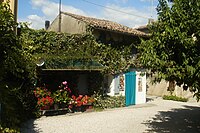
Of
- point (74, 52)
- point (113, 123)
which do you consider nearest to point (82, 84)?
point (74, 52)

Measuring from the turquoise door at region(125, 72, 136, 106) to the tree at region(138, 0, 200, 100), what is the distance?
33.5ft

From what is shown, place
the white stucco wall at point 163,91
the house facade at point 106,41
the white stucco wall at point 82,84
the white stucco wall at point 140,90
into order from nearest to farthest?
the white stucco wall at point 82,84 → the house facade at point 106,41 → the white stucco wall at point 140,90 → the white stucco wall at point 163,91

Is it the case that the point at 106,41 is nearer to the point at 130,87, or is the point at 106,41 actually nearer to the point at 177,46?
the point at 130,87

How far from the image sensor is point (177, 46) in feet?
30.3

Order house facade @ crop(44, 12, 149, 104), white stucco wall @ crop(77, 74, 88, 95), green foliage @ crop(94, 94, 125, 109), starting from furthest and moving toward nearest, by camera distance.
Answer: house facade @ crop(44, 12, 149, 104), white stucco wall @ crop(77, 74, 88, 95), green foliage @ crop(94, 94, 125, 109)

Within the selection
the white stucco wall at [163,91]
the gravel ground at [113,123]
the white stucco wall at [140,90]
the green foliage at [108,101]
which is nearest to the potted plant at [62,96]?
the gravel ground at [113,123]

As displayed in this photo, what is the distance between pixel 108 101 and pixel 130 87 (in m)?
2.76

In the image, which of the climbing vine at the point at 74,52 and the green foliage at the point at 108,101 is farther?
the green foliage at the point at 108,101

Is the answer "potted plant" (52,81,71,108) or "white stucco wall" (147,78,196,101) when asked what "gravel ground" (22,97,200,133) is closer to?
"potted plant" (52,81,71,108)

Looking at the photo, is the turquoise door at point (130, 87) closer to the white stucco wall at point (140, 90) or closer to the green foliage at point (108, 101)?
the white stucco wall at point (140, 90)

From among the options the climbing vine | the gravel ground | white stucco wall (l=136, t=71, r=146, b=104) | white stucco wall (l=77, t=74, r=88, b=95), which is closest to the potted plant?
the gravel ground

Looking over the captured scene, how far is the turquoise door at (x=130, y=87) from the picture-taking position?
19859mm

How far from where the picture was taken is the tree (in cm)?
866

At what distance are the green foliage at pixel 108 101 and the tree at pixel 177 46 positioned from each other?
8353mm
